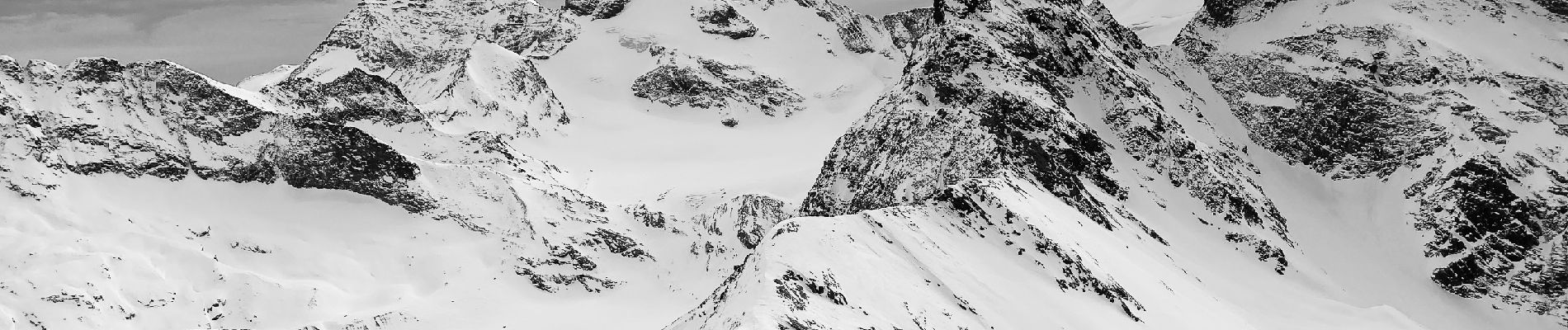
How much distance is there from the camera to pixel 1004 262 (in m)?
64.4

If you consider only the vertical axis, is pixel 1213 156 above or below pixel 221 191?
above

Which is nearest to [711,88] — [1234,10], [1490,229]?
[1234,10]

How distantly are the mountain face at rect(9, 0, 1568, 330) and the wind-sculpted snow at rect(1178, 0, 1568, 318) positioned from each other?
239 millimetres

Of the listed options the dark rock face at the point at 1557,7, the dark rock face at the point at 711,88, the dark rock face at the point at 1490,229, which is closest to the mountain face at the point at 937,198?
the dark rock face at the point at 1490,229

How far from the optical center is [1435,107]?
93.9 meters

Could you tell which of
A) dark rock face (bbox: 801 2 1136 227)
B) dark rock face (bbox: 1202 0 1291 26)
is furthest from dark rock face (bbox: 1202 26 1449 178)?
dark rock face (bbox: 801 2 1136 227)

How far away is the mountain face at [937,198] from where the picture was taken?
6600 cm

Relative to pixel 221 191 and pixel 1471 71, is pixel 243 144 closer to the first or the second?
pixel 221 191

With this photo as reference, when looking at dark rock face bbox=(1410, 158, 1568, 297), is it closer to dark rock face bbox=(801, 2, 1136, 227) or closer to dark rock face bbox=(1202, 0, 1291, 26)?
dark rock face bbox=(801, 2, 1136, 227)

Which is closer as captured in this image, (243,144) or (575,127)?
(243,144)

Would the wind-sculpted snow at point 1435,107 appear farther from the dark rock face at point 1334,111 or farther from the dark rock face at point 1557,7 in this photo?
the dark rock face at point 1557,7

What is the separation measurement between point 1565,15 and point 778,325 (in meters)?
92.2

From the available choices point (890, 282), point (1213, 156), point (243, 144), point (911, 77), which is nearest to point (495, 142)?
point (243, 144)

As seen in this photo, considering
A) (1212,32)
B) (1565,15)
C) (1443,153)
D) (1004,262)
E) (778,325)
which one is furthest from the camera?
(1212,32)
